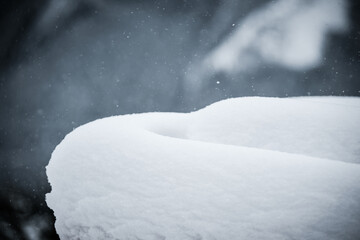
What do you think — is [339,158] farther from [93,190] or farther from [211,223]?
[93,190]

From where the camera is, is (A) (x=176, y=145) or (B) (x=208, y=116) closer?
(A) (x=176, y=145)

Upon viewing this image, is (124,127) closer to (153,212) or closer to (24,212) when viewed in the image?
(153,212)

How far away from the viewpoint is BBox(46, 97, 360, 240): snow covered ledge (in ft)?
2.61

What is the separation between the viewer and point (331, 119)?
4.71 ft

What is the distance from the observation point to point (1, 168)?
200 inches

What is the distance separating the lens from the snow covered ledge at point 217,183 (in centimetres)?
80

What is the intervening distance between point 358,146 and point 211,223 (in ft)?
3.34

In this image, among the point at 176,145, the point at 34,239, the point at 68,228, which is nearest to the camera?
the point at 68,228

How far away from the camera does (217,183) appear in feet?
3.10

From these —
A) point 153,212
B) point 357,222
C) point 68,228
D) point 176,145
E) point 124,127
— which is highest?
point 124,127

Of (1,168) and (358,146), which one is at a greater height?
(358,146)

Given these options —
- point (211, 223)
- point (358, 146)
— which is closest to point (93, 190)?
point (211, 223)

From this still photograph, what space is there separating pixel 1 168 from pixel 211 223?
596cm

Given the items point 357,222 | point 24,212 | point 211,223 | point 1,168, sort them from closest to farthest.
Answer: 1. point 357,222
2. point 211,223
3. point 24,212
4. point 1,168
